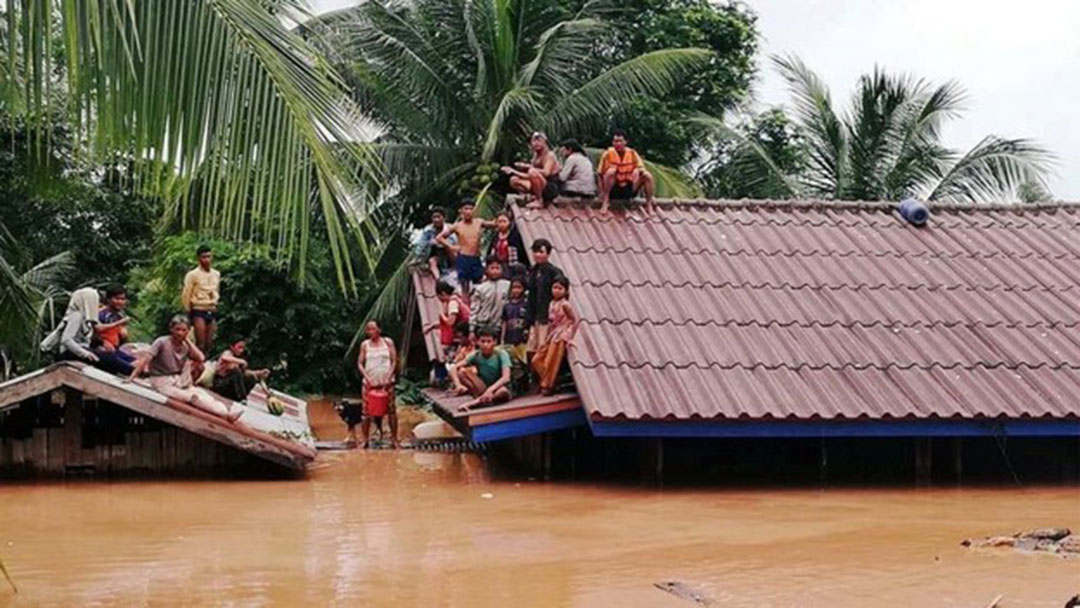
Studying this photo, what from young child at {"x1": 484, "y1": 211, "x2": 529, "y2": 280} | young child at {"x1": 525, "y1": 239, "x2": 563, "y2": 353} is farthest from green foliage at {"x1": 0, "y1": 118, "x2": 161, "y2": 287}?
young child at {"x1": 525, "y1": 239, "x2": 563, "y2": 353}

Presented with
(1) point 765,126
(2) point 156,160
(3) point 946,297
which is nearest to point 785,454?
(3) point 946,297

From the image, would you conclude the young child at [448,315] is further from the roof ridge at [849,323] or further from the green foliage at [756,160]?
the green foliage at [756,160]

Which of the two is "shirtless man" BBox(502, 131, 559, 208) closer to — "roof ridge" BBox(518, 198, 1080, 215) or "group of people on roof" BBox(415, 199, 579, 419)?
"group of people on roof" BBox(415, 199, 579, 419)

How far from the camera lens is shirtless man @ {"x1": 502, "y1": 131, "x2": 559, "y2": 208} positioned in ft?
46.3

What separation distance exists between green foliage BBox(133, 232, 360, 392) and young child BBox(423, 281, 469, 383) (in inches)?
297

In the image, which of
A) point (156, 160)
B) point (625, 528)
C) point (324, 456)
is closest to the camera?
point (156, 160)

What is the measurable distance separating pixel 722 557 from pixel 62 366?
6.44m

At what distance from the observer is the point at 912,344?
39.9ft

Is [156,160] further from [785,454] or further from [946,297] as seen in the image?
[946,297]

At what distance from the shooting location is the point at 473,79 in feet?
72.9

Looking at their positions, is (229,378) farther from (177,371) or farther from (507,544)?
(507,544)

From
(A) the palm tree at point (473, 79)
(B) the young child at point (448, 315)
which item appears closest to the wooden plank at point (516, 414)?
(B) the young child at point (448, 315)

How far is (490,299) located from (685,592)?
6315 mm

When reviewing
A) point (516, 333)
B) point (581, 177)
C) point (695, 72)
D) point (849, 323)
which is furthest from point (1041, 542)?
point (695, 72)
